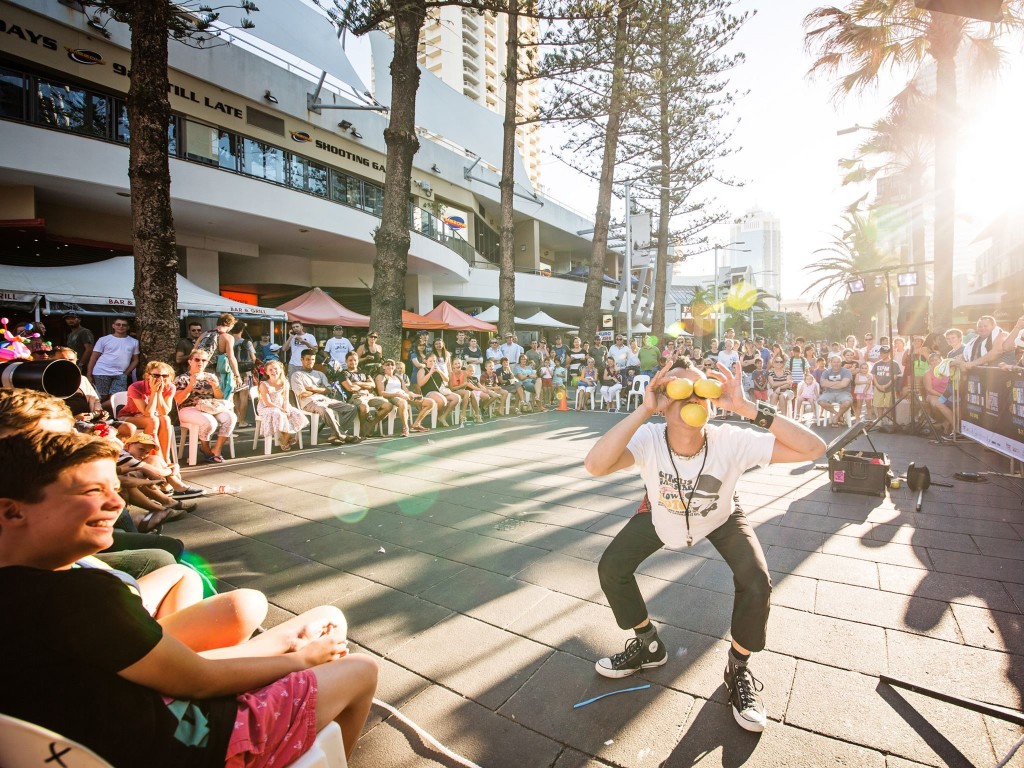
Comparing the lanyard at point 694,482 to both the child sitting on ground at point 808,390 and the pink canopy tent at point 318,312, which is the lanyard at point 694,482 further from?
the pink canopy tent at point 318,312

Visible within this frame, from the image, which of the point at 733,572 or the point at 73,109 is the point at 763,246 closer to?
the point at 73,109

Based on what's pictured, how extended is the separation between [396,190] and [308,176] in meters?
7.06

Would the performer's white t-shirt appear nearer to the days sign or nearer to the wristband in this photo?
the wristband

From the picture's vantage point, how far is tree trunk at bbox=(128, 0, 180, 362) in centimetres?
620

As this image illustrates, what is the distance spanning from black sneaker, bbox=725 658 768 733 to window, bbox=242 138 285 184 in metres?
14.9

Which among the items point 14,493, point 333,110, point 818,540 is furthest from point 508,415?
point 333,110

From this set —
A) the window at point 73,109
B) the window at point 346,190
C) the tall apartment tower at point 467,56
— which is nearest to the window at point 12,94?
the window at point 73,109

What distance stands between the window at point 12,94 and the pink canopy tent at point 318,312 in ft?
21.9

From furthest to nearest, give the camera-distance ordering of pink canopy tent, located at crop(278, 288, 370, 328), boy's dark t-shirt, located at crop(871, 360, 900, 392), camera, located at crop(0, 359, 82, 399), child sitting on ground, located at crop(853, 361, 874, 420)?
pink canopy tent, located at crop(278, 288, 370, 328) → child sitting on ground, located at crop(853, 361, 874, 420) → boy's dark t-shirt, located at crop(871, 360, 900, 392) → camera, located at crop(0, 359, 82, 399)

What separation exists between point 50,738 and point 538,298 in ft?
106

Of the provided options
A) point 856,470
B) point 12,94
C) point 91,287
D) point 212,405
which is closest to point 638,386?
point 856,470

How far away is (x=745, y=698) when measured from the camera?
82.9 inches

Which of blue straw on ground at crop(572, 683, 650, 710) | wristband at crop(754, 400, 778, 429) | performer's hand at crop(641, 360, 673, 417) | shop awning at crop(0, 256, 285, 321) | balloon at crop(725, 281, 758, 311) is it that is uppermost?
balloon at crop(725, 281, 758, 311)

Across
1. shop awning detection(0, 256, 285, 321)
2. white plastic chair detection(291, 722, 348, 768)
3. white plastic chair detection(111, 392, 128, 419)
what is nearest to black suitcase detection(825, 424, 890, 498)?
white plastic chair detection(291, 722, 348, 768)
